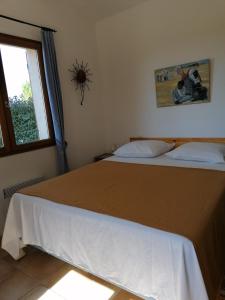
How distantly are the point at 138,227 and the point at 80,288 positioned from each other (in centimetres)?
78

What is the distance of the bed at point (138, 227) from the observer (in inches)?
47.1

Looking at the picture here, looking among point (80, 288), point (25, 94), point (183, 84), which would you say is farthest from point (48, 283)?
point (183, 84)

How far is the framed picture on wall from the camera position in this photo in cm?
279

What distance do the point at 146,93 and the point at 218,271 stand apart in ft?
7.90

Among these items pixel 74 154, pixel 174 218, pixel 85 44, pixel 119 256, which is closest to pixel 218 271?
pixel 174 218

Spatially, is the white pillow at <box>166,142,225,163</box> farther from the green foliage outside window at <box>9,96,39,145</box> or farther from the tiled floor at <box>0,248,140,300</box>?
the green foliage outside window at <box>9,96,39,145</box>

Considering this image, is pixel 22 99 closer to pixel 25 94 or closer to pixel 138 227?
pixel 25 94

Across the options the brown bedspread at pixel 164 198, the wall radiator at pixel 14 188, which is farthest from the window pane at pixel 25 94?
the brown bedspread at pixel 164 198

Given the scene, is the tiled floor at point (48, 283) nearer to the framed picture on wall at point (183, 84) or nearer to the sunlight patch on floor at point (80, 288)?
the sunlight patch on floor at point (80, 288)

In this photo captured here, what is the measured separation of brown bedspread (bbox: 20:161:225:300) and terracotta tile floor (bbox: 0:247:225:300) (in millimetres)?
602

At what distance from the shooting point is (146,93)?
3268 millimetres

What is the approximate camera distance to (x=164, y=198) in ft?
5.34

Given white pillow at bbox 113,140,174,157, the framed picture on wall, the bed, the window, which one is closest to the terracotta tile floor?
the bed

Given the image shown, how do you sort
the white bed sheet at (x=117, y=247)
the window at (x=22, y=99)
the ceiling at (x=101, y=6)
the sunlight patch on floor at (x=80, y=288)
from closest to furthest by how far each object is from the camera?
the white bed sheet at (x=117, y=247), the sunlight patch on floor at (x=80, y=288), the window at (x=22, y=99), the ceiling at (x=101, y=6)
